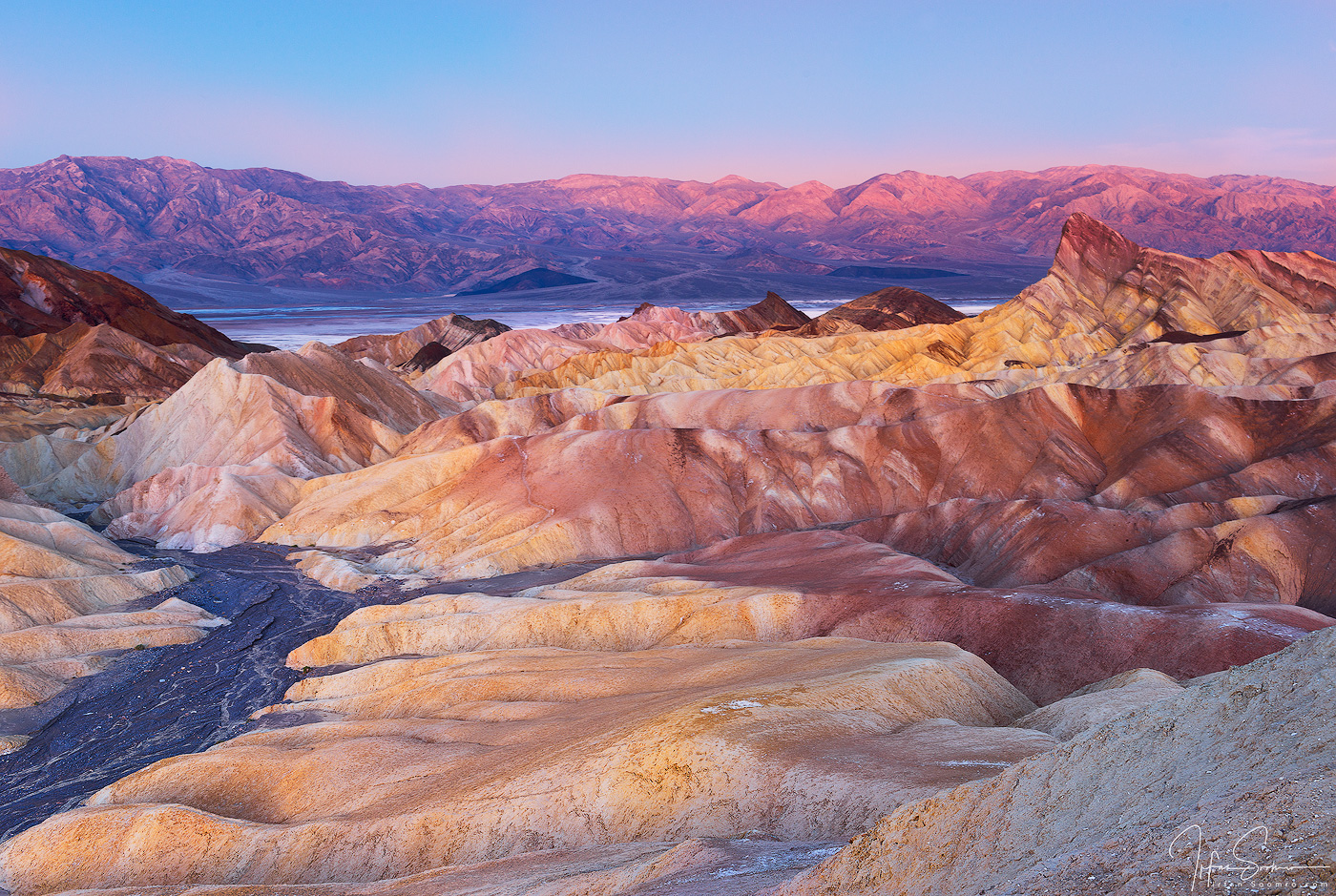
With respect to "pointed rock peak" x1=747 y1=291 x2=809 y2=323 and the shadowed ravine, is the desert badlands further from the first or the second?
"pointed rock peak" x1=747 y1=291 x2=809 y2=323

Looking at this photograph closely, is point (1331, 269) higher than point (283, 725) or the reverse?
higher

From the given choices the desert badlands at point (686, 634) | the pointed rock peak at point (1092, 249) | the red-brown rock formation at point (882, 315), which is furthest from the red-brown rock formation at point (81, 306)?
the pointed rock peak at point (1092, 249)

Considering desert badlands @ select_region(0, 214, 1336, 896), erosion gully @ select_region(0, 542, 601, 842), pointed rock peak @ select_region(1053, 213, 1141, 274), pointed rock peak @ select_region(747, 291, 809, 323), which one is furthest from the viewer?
pointed rock peak @ select_region(747, 291, 809, 323)

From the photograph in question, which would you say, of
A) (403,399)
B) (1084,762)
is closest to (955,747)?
(1084,762)

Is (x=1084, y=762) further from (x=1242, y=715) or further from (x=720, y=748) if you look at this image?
(x=720, y=748)

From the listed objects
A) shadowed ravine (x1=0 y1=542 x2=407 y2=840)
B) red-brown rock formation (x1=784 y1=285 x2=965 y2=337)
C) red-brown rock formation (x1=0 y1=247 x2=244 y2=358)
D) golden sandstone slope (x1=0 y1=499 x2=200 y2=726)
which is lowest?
shadowed ravine (x1=0 y1=542 x2=407 y2=840)

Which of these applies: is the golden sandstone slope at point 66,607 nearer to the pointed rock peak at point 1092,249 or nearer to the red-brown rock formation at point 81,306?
the red-brown rock formation at point 81,306

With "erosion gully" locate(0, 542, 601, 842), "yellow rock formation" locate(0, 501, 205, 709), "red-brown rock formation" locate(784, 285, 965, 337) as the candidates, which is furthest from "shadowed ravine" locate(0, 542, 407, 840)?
"red-brown rock formation" locate(784, 285, 965, 337)
